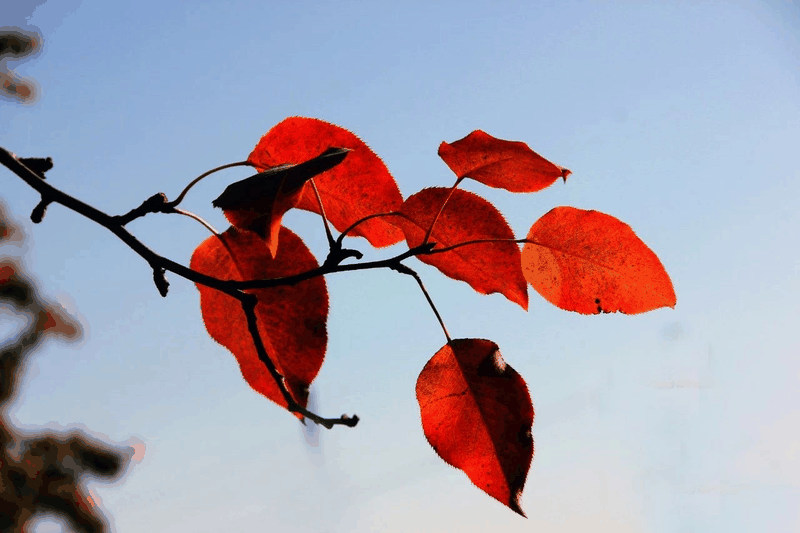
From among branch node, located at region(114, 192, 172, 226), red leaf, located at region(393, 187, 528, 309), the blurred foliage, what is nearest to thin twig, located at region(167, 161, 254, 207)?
branch node, located at region(114, 192, 172, 226)

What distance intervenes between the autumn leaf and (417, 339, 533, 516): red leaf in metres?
0.19

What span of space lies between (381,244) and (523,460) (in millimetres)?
169

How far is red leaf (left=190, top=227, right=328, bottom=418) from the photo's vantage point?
1.34 ft

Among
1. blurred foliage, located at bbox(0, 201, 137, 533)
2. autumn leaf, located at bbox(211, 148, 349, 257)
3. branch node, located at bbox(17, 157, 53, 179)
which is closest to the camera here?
autumn leaf, located at bbox(211, 148, 349, 257)

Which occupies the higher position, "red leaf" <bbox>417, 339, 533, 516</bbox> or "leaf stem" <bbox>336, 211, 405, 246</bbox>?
"leaf stem" <bbox>336, 211, 405, 246</bbox>

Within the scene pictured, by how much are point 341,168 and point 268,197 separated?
146mm

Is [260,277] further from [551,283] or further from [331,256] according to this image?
[551,283]

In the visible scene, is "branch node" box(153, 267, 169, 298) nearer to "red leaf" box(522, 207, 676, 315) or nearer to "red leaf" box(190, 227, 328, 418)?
"red leaf" box(190, 227, 328, 418)

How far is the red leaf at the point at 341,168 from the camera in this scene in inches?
16.0

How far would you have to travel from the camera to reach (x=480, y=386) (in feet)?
1.38

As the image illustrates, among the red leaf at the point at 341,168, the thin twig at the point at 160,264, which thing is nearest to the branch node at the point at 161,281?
the thin twig at the point at 160,264

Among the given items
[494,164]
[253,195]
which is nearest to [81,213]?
[253,195]

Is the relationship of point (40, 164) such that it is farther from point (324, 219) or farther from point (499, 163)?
point (499, 163)

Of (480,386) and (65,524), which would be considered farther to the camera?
(65,524)
